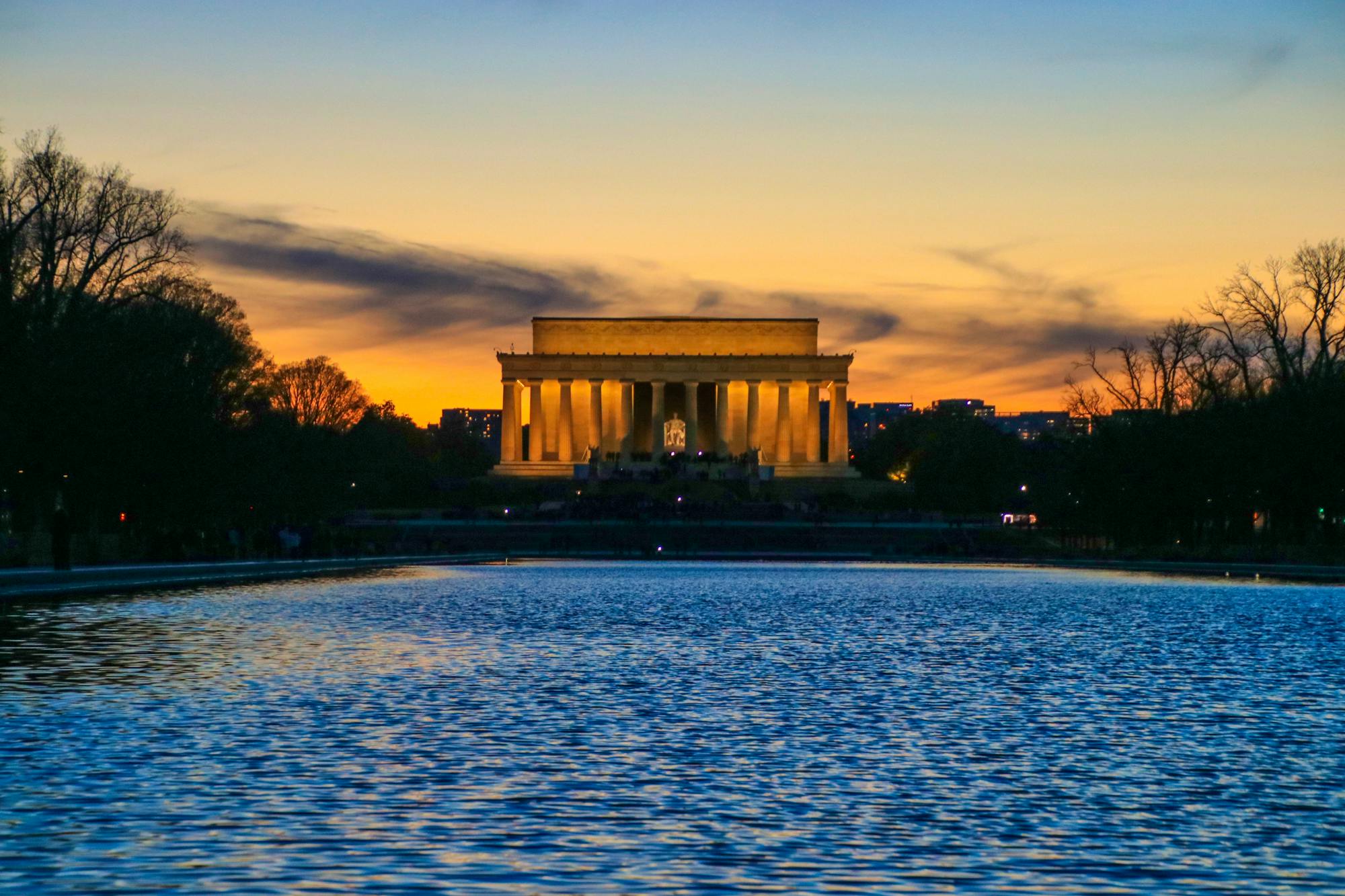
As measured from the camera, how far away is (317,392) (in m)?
123

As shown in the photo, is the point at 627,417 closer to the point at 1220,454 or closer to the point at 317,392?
the point at 317,392

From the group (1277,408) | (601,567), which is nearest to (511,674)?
(601,567)

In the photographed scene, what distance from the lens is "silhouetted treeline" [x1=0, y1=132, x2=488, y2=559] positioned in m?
48.7

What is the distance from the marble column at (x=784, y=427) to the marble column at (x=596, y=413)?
43.4 ft

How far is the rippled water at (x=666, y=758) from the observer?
33.2 feet

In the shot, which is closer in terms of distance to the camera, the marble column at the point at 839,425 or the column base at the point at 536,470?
the column base at the point at 536,470

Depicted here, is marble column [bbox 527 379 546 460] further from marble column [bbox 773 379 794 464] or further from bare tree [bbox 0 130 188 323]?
bare tree [bbox 0 130 188 323]

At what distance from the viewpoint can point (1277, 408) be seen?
6775cm

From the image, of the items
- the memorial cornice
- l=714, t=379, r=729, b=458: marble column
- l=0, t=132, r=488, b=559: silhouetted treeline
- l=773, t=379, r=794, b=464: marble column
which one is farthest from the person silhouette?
l=773, t=379, r=794, b=464: marble column

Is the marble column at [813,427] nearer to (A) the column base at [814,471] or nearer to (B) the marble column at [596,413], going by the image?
(A) the column base at [814,471]

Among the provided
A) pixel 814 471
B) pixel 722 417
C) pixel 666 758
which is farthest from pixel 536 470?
pixel 666 758

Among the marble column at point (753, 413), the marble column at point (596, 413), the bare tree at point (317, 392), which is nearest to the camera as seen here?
the bare tree at point (317, 392)

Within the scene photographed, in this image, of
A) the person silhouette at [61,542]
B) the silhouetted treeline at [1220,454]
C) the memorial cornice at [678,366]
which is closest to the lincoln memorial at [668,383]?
the memorial cornice at [678,366]

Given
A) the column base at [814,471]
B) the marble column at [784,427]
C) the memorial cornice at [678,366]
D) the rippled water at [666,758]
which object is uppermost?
the memorial cornice at [678,366]
